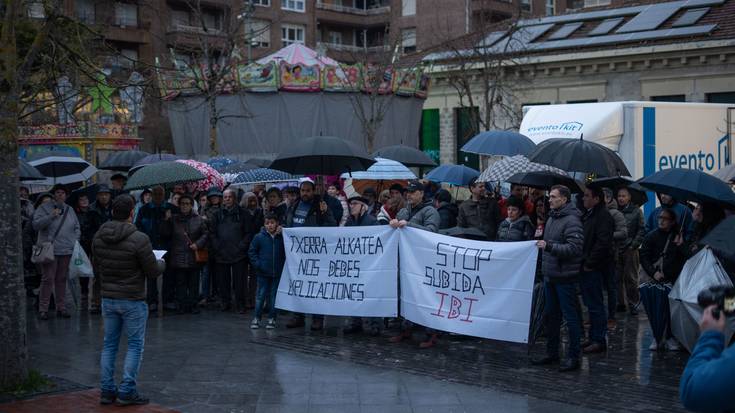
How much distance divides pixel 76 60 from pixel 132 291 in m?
3.12

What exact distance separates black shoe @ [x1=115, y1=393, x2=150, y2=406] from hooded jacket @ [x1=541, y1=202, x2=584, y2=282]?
420 centimetres

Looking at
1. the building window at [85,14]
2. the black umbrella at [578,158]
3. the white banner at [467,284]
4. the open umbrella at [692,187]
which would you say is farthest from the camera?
the building window at [85,14]

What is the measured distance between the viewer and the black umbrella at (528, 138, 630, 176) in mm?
10898

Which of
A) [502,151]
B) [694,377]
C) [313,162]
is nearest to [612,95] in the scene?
[502,151]

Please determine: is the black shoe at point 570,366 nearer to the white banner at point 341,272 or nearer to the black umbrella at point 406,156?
the white banner at point 341,272

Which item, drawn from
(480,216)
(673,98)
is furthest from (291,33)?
(480,216)

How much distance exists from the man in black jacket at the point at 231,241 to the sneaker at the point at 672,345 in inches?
246

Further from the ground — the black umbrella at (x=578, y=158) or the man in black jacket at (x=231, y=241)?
the black umbrella at (x=578, y=158)

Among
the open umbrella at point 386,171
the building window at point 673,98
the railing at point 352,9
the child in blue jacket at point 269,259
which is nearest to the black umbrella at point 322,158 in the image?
the child in blue jacket at point 269,259

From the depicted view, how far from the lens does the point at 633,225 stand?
13.4 metres

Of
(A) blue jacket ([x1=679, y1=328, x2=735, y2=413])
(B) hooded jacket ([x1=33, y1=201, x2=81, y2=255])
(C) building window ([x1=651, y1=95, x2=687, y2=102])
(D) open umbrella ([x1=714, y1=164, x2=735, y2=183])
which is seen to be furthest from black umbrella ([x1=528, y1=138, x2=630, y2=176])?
(C) building window ([x1=651, y1=95, x2=687, y2=102])

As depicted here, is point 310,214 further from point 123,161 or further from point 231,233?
point 123,161

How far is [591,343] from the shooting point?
412 inches

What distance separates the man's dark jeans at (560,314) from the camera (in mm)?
9453
